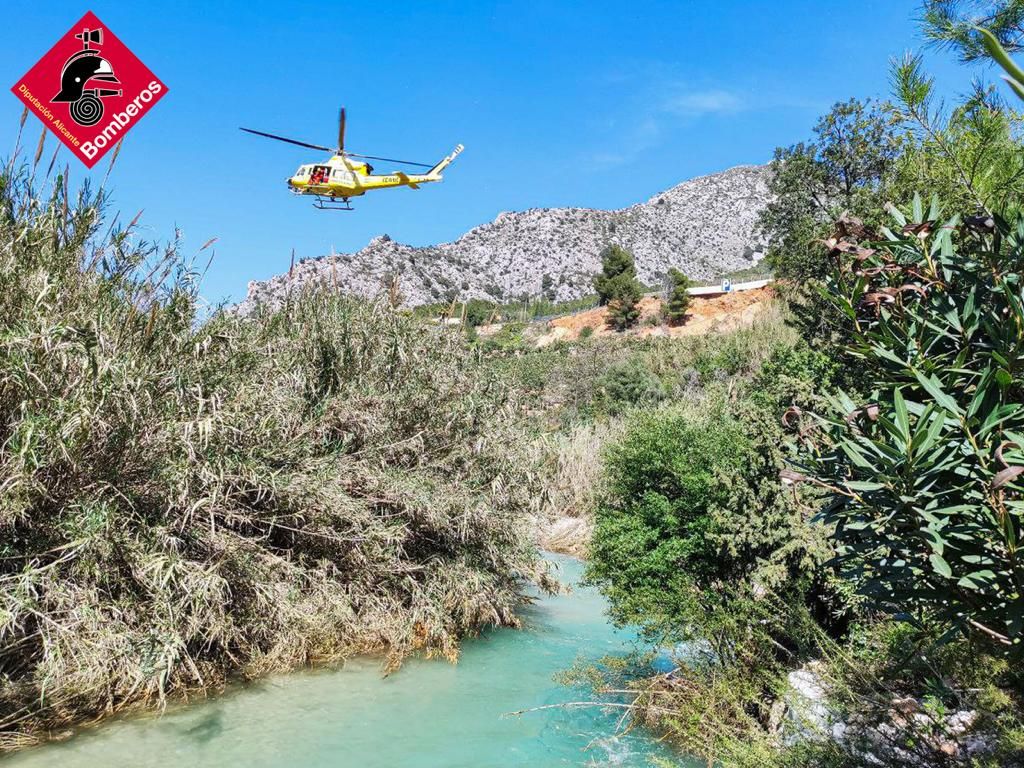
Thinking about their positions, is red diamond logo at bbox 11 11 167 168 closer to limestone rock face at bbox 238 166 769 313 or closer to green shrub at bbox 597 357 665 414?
green shrub at bbox 597 357 665 414

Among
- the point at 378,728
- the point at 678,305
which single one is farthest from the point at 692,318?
the point at 378,728

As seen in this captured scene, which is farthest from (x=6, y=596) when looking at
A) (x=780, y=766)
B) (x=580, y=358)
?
(x=580, y=358)

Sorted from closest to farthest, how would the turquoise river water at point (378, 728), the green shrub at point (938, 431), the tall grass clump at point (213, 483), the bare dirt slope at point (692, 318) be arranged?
the green shrub at point (938, 431), the tall grass clump at point (213, 483), the turquoise river water at point (378, 728), the bare dirt slope at point (692, 318)

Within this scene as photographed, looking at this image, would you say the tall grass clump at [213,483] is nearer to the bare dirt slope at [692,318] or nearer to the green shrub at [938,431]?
the green shrub at [938,431]

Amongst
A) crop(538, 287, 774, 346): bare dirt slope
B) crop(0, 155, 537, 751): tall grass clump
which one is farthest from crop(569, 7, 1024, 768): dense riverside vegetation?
crop(538, 287, 774, 346): bare dirt slope

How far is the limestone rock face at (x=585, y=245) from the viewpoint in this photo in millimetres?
67250

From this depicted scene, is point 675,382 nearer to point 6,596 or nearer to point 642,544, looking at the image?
point 642,544

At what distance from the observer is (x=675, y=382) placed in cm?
2644

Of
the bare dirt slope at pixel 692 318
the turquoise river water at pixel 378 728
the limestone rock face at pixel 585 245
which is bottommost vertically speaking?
the turquoise river water at pixel 378 728

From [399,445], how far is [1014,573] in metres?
6.89

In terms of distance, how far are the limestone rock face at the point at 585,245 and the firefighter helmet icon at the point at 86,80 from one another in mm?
55666

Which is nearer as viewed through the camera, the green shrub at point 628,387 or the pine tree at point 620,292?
the green shrub at point 628,387

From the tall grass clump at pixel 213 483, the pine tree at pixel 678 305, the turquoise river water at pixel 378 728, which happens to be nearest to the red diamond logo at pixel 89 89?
the tall grass clump at pixel 213 483

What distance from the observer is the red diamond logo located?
5402 millimetres
